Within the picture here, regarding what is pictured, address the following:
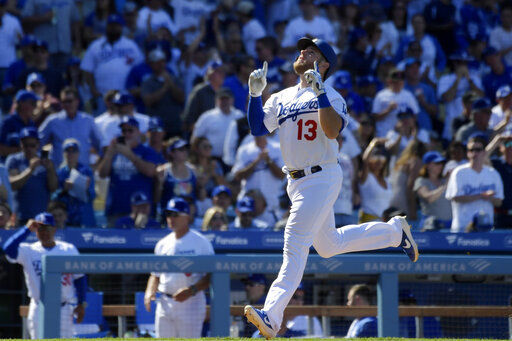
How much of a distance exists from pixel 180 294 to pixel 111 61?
498cm

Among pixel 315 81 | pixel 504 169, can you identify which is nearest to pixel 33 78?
pixel 504 169

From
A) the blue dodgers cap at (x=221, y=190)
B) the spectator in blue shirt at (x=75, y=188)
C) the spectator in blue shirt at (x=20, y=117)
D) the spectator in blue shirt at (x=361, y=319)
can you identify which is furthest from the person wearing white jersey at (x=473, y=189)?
the spectator in blue shirt at (x=20, y=117)

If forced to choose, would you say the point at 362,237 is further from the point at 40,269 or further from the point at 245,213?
the point at 245,213

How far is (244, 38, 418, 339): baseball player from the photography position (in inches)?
214

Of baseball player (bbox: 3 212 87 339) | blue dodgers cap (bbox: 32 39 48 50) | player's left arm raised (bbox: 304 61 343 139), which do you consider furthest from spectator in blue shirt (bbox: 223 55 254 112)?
player's left arm raised (bbox: 304 61 343 139)

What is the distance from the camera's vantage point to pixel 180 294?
7.67 m

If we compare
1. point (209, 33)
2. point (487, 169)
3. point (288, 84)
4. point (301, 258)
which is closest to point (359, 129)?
point (288, 84)

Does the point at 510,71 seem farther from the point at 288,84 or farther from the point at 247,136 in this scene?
the point at 247,136

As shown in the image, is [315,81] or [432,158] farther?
[432,158]

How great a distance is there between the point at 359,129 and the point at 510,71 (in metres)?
3.24

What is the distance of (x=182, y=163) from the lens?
385 inches

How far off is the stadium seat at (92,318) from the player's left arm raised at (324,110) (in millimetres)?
3259

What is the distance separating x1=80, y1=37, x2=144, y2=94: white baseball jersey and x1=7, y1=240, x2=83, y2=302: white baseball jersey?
422 cm

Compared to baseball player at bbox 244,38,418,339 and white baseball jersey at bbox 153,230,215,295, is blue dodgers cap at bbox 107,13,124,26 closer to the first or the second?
white baseball jersey at bbox 153,230,215,295
